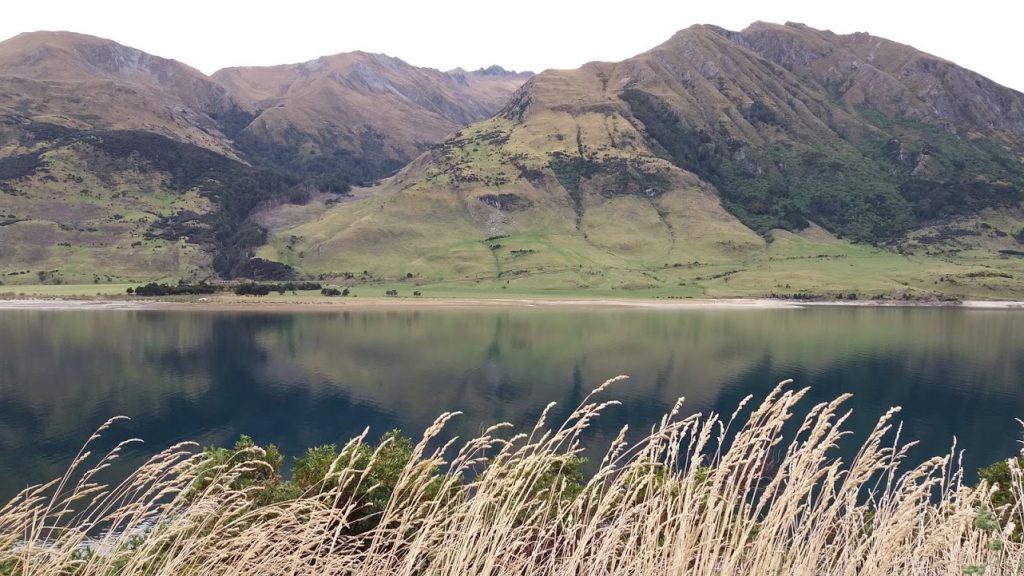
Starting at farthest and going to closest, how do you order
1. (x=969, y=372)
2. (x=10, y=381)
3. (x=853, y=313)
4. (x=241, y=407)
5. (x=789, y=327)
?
(x=853, y=313) < (x=789, y=327) < (x=969, y=372) < (x=10, y=381) < (x=241, y=407)

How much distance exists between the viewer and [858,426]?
2926 inches

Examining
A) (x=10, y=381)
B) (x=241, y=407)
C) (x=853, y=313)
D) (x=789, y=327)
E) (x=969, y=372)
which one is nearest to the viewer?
(x=241, y=407)

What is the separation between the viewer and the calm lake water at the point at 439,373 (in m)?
72.4

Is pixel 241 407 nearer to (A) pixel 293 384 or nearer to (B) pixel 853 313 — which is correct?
(A) pixel 293 384

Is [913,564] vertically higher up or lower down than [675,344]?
higher up

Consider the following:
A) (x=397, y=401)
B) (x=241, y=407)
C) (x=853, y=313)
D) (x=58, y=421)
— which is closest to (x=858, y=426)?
(x=397, y=401)

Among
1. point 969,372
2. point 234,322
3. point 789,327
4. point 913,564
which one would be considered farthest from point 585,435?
point 234,322

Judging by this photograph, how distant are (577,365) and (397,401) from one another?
124 feet

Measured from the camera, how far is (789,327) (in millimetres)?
159000

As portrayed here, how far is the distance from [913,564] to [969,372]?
125 metres

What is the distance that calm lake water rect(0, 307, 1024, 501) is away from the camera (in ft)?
238

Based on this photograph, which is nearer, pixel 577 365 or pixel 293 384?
pixel 293 384

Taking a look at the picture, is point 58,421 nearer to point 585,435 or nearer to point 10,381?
point 10,381

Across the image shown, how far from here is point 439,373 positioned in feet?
340
